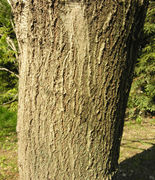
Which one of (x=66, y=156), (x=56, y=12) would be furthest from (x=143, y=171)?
(x=56, y=12)

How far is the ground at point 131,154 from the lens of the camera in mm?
3260

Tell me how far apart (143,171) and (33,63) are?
3415 mm

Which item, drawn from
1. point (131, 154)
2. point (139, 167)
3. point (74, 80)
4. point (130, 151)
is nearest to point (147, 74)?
point (130, 151)

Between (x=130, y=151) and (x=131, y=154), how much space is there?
134 millimetres

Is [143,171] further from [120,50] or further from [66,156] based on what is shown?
[120,50]

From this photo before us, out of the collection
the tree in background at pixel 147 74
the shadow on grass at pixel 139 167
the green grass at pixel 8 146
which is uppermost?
the tree in background at pixel 147 74

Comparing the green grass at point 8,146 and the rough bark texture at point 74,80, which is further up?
the rough bark texture at point 74,80

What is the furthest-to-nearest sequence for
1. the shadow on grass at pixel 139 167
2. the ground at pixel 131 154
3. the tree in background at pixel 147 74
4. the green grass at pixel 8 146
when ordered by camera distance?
the tree in background at pixel 147 74, the green grass at pixel 8 146, the ground at pixel 131 154, the shadow on grass at pixel 139 167

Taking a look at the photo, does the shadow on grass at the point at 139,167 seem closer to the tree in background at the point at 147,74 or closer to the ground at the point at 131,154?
the ground at the point at 131,154

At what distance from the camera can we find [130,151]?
4105 mm

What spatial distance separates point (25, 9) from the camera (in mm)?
866

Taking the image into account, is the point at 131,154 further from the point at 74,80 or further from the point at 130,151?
the point at 74,80

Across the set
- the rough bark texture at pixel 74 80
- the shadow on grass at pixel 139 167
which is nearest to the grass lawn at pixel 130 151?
the shadow on grass at pixel 139 167

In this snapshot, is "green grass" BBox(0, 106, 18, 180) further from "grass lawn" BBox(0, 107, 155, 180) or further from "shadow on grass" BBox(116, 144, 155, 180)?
"shadow on grass" BBox(116, 144, 155, 180)
